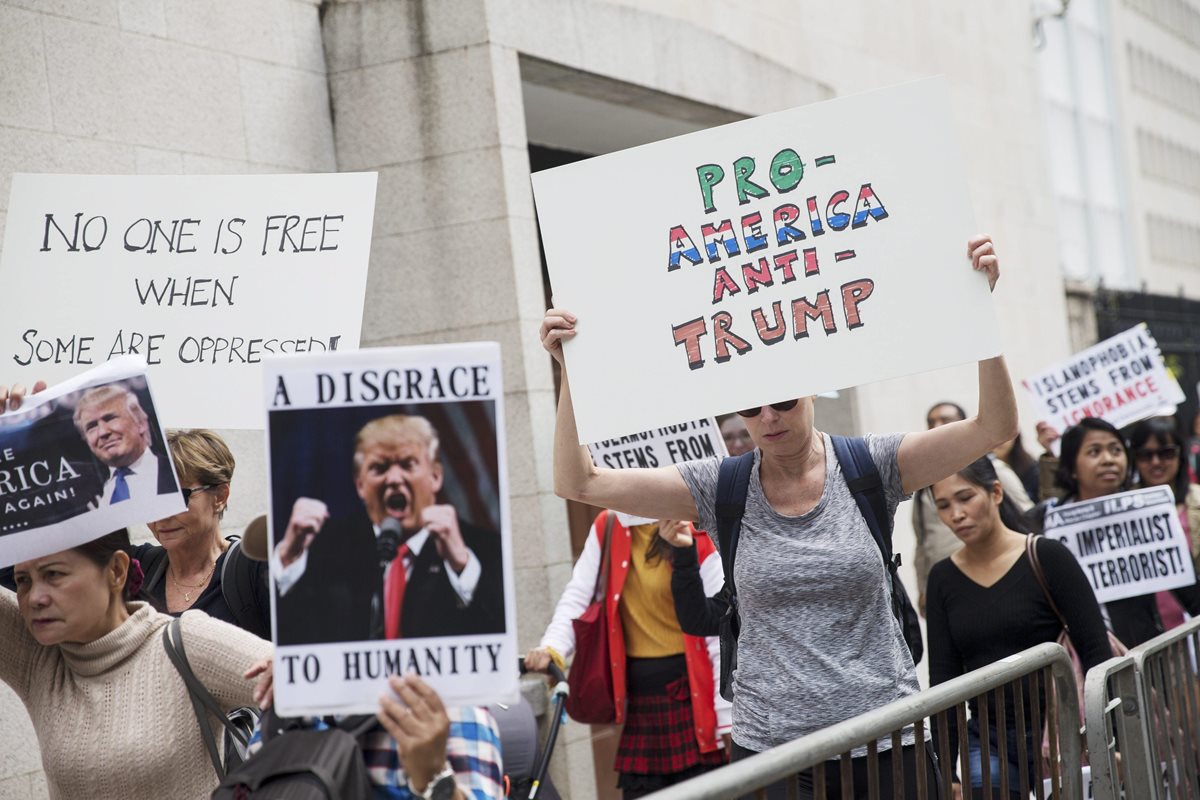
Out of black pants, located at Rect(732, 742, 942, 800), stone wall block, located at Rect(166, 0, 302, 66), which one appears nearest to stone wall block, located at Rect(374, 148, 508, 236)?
stone wall block, located at Rect(166, 0, 302, 66)

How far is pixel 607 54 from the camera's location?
9.02 metres

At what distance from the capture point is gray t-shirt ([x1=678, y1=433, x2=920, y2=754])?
12.7 ft

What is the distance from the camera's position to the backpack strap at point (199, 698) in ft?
11.0

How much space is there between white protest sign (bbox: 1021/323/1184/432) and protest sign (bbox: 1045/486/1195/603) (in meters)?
2.75

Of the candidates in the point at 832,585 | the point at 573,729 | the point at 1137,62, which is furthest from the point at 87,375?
the point at 1137,62

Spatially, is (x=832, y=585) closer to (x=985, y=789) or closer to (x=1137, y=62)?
(x=985, y=789)

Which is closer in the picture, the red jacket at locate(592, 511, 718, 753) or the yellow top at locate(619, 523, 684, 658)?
the red jacket at locate(592, 511, 718, 753)

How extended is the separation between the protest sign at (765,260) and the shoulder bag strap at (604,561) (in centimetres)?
219

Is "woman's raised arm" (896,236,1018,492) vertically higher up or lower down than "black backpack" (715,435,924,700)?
higher up

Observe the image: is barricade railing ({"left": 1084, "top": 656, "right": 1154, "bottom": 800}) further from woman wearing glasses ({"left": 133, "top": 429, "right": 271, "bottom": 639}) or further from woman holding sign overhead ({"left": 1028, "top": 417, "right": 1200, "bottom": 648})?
woman wearing glasses ({"left": 133, "top": 429, "right": 271, "bottom": 639})

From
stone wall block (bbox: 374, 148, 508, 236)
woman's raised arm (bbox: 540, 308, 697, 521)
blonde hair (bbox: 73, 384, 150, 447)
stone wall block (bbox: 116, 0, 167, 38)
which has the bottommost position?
woman's raised arm (bbox: 540, 308, 697, 521)

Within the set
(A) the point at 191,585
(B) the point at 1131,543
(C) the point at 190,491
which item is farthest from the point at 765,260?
(B) the point at 1131,543

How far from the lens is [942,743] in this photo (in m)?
3.91

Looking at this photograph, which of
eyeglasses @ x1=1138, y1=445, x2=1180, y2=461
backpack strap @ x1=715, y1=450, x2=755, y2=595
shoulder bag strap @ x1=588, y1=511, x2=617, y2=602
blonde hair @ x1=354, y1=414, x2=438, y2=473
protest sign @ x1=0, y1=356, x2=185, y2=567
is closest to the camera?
blonde hair @ x1=354, y1=414, x2=438, y2=473
